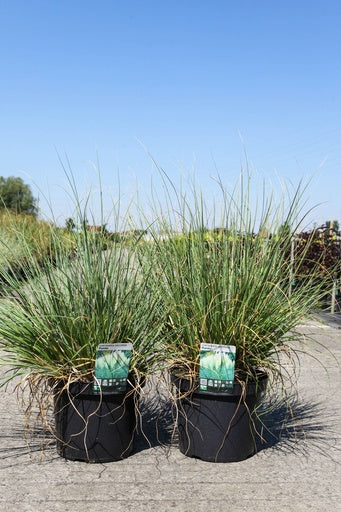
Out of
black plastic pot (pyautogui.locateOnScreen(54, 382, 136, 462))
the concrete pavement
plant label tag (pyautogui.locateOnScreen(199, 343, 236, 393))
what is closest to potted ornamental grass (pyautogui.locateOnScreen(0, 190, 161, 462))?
black plastic pot (pyautogui.locateOnScreen(54, 382, 136, 462))

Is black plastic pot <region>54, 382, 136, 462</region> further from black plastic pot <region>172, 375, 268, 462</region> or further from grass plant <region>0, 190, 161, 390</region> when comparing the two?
black plastic pot <region>172, 375, 268, 462</region>

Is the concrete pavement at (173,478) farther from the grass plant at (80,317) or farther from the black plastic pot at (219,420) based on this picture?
the grass plant at (80,317)

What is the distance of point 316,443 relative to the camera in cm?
300

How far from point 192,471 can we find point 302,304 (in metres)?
1.01

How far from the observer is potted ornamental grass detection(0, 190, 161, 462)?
258 centimetres

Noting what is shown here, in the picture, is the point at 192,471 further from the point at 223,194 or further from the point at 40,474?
the point at 223,194

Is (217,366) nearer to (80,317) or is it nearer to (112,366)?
(112,366)

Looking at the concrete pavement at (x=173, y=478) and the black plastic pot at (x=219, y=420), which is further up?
the black plastic pot at (x=219, y=420)

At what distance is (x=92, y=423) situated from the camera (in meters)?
2.59

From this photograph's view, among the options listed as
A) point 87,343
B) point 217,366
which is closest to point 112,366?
point 87,343

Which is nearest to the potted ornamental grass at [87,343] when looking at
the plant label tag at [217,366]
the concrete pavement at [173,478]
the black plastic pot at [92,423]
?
the black plastic pot at [92,423]

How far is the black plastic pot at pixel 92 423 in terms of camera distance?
102 inches

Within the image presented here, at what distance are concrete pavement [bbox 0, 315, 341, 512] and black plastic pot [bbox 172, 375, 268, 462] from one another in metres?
0.06

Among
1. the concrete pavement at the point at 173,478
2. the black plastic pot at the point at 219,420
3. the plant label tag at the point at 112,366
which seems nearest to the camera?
the concrete pavement at the point at 173,478
